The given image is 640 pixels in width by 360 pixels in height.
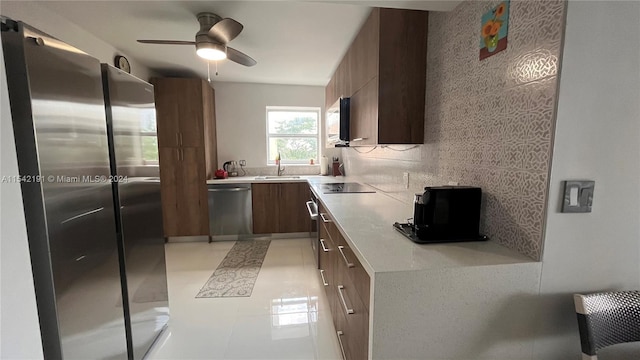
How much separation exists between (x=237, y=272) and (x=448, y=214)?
7.61ft

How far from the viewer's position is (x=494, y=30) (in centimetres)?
124

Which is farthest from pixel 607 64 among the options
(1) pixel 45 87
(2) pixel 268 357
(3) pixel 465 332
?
(2) pixel 268 357

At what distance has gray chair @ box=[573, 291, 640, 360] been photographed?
0.91 metres

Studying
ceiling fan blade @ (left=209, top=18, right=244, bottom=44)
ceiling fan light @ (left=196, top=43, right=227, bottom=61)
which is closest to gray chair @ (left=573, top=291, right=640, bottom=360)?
ceiling fan blade @ (left=209, top=18, right=244, bottom=44)

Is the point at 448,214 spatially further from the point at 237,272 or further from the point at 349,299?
the point at 237,272

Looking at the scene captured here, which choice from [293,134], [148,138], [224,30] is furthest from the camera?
[293,134]

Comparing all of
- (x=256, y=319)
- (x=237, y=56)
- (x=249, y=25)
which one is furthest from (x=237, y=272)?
(x=249, y=25)

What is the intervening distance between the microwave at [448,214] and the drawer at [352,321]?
435 millimetres

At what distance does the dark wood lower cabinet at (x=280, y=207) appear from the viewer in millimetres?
3799

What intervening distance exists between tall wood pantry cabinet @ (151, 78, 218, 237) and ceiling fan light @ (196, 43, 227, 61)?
1.41m

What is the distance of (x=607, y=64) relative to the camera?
0.95 meters

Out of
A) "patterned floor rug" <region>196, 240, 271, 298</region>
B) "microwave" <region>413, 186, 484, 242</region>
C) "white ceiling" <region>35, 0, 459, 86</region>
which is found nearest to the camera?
"microwave" <region>413, 186, 484, 242</region>

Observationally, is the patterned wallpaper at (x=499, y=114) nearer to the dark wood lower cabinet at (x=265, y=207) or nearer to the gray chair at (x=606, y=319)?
the gray chair at (x=606, y=319)

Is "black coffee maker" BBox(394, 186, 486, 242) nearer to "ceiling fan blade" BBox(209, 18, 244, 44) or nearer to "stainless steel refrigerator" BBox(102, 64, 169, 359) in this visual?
"stainless steel refrigerator" BBox(102, 64, 169, 359)
